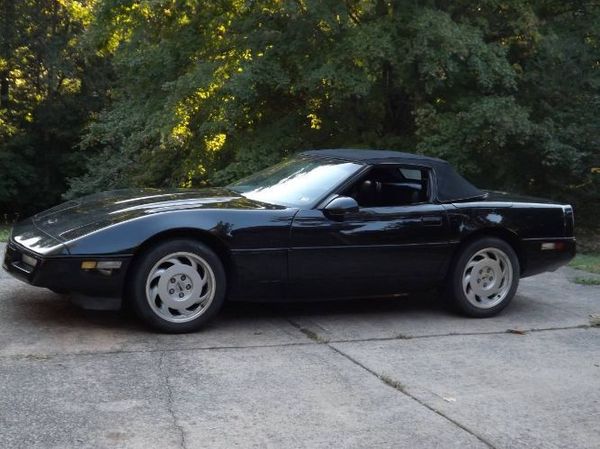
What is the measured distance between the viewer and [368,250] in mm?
6082

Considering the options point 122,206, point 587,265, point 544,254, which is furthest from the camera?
point 587,265

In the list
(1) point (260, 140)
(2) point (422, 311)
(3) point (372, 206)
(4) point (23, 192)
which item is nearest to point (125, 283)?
(3) point (372, 206)

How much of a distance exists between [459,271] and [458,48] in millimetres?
Result: 7231

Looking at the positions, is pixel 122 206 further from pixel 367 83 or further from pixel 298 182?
pixel 367 83

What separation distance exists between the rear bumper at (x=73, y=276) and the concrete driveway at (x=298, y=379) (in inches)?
12.6

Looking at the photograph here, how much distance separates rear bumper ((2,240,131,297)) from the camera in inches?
206

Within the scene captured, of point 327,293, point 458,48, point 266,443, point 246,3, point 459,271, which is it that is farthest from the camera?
point 246,3

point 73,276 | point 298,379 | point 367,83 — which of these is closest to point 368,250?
point 298,379

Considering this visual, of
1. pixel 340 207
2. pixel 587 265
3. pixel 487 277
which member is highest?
pixel 340 207

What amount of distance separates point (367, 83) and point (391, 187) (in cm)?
749

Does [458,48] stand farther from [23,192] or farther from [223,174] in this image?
[23,192]

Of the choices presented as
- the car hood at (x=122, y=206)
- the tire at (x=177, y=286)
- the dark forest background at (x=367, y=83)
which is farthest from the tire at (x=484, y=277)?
the dark forest background at (x=367, y=83)

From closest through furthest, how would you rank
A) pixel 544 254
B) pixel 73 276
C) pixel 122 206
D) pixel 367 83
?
pixel 73 276
pixel 122 206
pixel 544 254
pixel 367 83

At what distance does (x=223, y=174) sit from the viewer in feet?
48.5
